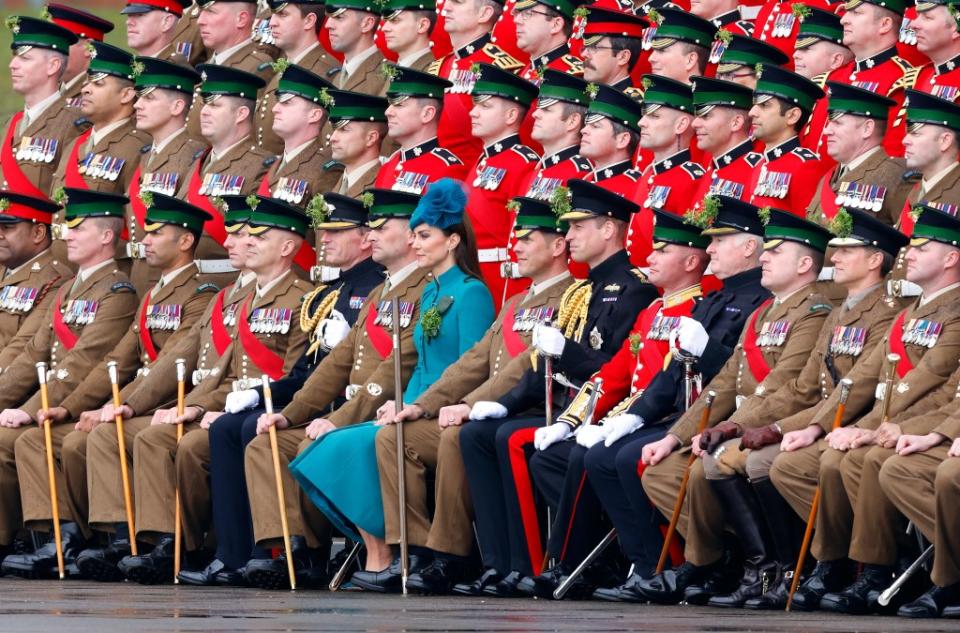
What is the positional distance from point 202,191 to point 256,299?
1.41 metres

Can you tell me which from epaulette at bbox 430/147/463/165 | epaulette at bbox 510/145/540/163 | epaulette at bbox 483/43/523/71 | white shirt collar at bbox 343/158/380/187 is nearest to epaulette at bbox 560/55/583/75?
epaulette at bbox 483/43/523/71

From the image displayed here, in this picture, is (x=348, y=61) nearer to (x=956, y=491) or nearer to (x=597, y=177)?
(x=597, y=177)

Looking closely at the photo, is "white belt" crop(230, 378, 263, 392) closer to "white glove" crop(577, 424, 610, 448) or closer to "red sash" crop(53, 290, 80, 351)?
"red sash" crop(53, 290, 80, 351)

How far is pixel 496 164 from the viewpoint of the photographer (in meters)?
13.6

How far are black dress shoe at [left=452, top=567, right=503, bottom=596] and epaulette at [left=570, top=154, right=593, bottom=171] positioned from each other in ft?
7.43

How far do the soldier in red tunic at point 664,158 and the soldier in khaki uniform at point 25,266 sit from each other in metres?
4.19

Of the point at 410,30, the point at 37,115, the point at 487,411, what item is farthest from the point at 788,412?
the point at 37,115

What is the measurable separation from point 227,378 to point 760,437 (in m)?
3.70

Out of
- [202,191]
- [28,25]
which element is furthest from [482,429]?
[28,25]

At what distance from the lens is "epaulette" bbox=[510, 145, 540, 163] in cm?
1354

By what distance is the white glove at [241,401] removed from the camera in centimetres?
1312

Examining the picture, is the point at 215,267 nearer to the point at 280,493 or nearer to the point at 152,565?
the point at 152,565

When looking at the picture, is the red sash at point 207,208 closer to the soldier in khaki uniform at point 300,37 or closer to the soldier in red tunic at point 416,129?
the soldier in khaki uniform at point 300,37

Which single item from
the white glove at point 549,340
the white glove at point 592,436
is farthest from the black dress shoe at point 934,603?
the white glove at point 549,340
